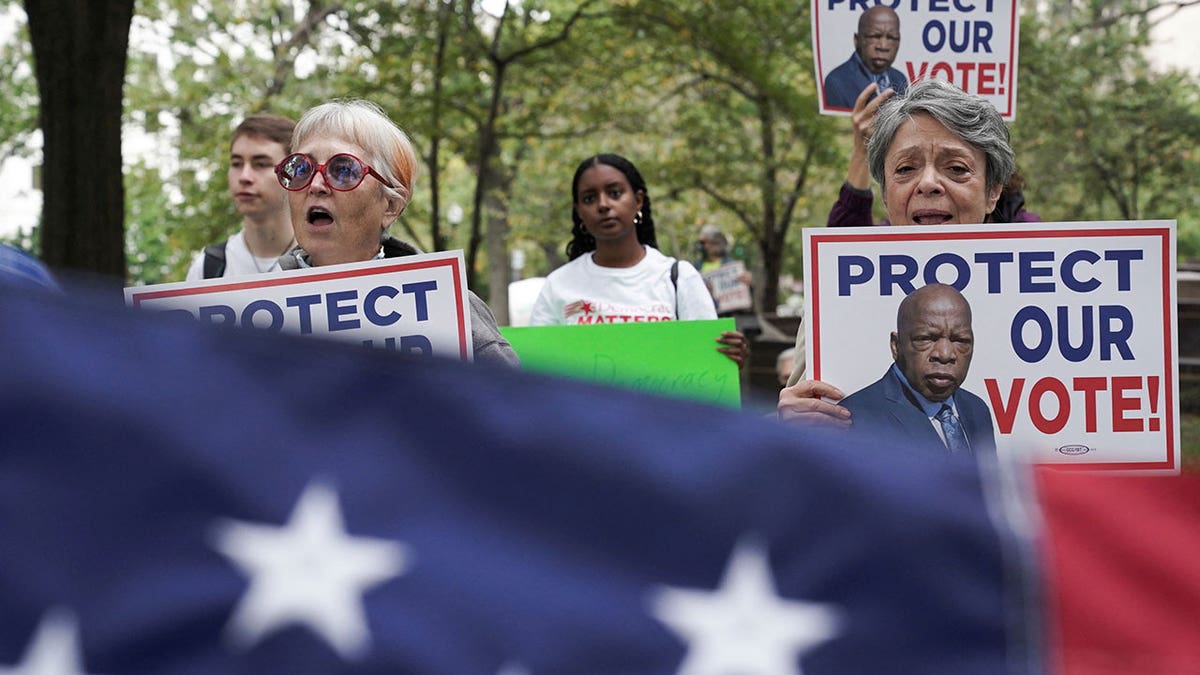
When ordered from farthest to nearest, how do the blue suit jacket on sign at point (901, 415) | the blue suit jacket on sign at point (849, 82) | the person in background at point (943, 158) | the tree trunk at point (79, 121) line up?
the tree trunk at point (79, 121) < the blue suit jacket on sign at point (849, 82) < the person in background at point (943, 158) < the blue suit jacket on sign at point (901, 415)

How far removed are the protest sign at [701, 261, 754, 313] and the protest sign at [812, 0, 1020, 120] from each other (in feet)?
22.9

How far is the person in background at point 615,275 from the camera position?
5.27 m

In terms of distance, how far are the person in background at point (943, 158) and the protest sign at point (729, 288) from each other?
8.91m

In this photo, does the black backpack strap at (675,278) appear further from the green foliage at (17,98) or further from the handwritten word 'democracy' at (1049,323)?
the green foliage at (17,98)

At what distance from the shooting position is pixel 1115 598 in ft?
4.87

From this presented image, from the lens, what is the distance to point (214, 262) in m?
5.22

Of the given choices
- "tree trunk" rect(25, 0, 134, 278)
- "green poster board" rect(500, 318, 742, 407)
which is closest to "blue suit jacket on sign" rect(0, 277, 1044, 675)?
"green poster board" rect(500, 318, 742, 407)

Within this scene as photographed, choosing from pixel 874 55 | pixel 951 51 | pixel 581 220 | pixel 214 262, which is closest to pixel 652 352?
pixel 581 220

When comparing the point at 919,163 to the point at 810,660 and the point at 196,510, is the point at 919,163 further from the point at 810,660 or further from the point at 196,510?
the point at 196,510

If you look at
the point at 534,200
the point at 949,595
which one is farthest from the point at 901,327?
the point at 534,200

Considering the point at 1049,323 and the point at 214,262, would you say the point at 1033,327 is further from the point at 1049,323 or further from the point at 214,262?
the point at 214,262

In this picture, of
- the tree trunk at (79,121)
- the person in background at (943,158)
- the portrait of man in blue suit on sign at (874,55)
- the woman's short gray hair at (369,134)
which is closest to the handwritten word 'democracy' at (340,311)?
the woman's short gray hair at (369,134)

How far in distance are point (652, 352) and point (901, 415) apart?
85.1 inches

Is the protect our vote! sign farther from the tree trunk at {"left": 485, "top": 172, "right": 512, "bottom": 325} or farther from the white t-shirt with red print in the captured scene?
the tree trunk at {"left": 485, "top": 172, "right": 512, "bottom": 325}
